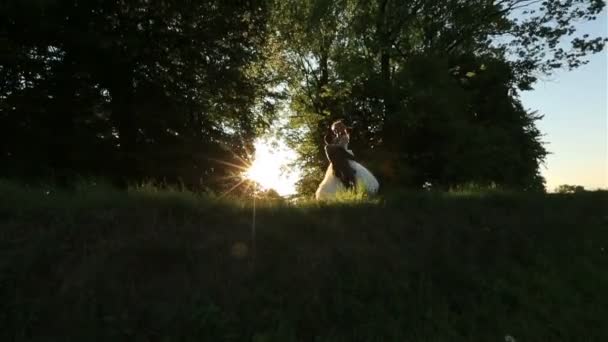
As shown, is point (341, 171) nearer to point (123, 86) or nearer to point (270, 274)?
point (270, 274)

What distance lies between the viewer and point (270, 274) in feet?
Answer: 20.0

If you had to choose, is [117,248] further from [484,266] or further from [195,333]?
[484,266]

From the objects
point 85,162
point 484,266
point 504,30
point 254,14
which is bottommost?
point 484,266

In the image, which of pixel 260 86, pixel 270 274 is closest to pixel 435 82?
pixel 260 86

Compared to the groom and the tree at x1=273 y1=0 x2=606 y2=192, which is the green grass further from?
the tree at x1=273 y1=0 x2=606 y2=192

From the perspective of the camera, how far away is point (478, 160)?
24.4 m

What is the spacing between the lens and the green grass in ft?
17.2

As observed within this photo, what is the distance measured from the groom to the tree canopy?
19.2 feet

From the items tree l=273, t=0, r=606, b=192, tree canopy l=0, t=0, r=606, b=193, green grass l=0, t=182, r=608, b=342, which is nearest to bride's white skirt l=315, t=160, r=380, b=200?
green grass l=0, t=182, r=608, b=342

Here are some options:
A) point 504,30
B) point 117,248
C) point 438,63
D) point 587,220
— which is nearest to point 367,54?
point 438,63

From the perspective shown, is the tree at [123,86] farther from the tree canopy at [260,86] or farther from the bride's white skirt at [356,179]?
the bride's white skirt at [356,179]

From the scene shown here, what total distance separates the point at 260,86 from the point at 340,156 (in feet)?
35.7

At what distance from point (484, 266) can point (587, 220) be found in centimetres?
397

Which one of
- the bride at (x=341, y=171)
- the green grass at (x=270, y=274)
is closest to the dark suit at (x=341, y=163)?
the bride at (x=341, y=171)
